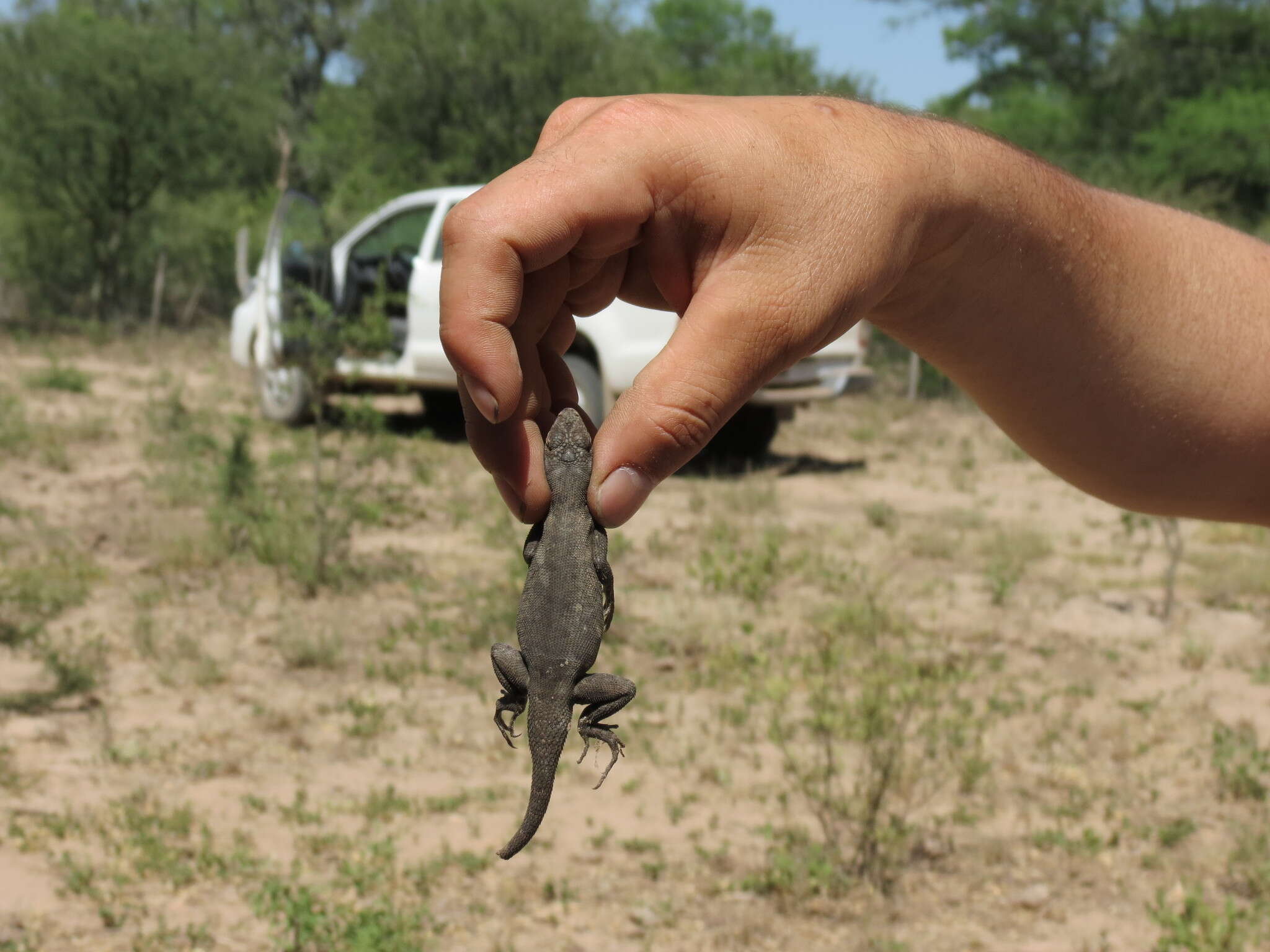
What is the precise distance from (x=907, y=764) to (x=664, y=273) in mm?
3477

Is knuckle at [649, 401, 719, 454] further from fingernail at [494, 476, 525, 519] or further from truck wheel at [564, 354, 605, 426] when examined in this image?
truck wheel at [564, 354, 605, 426]

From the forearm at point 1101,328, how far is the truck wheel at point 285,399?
10.0 meters

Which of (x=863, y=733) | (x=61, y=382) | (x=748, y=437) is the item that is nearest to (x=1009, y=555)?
(x=863, y=733)

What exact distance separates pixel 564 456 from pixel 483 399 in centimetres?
31

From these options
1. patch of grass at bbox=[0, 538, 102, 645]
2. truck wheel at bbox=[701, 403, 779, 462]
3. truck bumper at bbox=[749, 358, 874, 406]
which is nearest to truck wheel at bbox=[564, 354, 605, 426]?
truck bumper at bbox=[749, 358, 874, 406]

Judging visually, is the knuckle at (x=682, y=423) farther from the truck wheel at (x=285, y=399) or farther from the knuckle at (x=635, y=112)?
the truck wheel at (x=285, y=399)

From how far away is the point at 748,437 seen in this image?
12.1m

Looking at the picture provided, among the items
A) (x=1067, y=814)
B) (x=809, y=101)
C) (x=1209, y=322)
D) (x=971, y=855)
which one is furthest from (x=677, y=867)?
(x=809, y=101)

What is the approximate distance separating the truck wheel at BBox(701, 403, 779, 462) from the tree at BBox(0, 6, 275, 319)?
651 inches

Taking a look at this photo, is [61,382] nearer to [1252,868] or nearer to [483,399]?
[1252,868]

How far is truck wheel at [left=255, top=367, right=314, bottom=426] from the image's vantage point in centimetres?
1166

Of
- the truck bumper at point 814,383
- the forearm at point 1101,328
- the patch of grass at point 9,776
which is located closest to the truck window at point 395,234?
the truck bumper at point 814,383

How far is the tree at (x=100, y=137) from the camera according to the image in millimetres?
22672

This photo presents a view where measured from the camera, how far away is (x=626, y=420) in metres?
1.58
